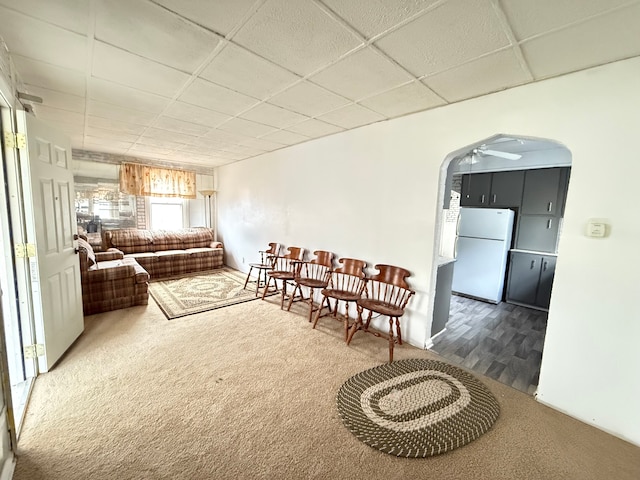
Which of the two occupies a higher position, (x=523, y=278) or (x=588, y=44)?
(x=588, y=44)

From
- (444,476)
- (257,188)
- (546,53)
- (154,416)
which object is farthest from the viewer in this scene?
(257,188)

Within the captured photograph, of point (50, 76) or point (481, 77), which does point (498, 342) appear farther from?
point (50, 76)

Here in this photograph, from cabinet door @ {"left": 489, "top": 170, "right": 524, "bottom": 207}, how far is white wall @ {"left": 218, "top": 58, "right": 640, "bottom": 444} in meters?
2.79

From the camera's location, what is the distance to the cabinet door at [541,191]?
4.12 m

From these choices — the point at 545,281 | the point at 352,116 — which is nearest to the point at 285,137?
the point at 352,116

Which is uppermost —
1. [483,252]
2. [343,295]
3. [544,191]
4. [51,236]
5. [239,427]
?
[544,191]

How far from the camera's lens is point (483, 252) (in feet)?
14.9

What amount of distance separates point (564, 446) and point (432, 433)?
2.78 ft

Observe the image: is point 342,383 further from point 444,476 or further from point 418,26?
point 418,26

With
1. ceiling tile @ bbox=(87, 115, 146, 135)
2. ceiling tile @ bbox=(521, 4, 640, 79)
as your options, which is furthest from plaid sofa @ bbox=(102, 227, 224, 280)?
ceiling tile @ bbox=(521, 4, 640, 79)

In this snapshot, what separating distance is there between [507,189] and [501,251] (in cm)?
111

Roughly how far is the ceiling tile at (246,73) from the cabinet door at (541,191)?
4.28m

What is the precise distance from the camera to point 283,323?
3.41 metres

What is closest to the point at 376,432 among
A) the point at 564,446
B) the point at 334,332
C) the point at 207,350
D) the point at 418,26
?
the point at 564,446
